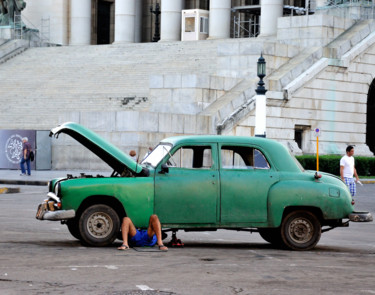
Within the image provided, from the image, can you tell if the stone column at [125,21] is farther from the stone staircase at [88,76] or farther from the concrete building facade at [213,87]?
the concrete building facade at [213,87]

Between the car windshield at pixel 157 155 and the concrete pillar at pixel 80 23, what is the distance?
157 ft

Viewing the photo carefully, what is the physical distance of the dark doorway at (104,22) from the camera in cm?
7088

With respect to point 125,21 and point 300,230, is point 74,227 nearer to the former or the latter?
point 300,230

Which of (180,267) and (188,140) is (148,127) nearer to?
(188,140)

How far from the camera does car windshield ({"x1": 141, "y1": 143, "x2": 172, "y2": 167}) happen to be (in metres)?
15.0

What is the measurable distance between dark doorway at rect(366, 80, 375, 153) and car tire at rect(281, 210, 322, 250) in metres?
32.0

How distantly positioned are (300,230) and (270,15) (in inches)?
1510

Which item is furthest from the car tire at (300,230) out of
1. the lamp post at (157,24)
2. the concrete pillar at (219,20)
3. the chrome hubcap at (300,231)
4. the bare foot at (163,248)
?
the lamp post at (157,24)

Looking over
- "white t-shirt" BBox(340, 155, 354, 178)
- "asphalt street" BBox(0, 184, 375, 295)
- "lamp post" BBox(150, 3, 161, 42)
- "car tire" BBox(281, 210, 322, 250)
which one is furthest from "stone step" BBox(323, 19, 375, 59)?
"car tire" BBox(281, 210, 322, 250)

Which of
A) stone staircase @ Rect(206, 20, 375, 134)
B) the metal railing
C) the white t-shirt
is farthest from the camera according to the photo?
the metal railing

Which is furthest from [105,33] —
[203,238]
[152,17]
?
[203,238]

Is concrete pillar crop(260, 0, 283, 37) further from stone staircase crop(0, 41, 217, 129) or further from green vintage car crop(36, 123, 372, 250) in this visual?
green vintage car crop(36, 123, 372, 250)

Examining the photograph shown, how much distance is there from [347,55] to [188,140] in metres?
29.6

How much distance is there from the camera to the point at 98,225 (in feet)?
48.0
